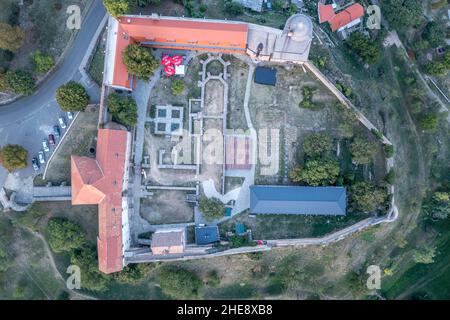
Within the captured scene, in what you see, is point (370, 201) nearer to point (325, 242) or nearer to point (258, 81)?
point (325, 242)

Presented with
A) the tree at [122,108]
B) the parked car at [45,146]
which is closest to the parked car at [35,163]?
the parked car at [45,146]

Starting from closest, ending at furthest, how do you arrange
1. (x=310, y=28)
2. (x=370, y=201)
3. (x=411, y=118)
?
(x=310, y=28), (x=370, y=201), (x=411, y=118)

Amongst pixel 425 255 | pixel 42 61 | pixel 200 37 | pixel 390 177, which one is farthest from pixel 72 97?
pixel 425 255

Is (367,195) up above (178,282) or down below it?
above

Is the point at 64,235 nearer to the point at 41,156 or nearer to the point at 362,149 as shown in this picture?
the point at 41,156

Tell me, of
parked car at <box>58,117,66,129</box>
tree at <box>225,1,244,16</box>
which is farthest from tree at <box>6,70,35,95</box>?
tree at <box>225,1,244,16</box>
